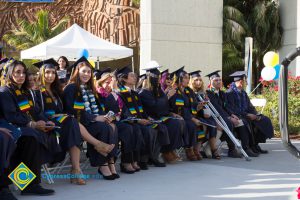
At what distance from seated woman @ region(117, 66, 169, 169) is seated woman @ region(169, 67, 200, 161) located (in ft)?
2.13

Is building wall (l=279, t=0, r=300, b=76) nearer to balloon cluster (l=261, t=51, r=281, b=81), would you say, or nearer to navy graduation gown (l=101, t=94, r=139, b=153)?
Result: balloon cluster (l=261, t=51, r=281, b=81)

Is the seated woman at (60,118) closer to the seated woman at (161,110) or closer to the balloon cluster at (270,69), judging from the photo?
the seated woman at (161,110)

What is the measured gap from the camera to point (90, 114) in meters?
6.24

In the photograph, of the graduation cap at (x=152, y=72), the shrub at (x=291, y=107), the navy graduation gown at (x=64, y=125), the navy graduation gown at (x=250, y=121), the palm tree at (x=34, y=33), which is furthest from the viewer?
the palm tree at (x=34, y=33)

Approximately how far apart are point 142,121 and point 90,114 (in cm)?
109

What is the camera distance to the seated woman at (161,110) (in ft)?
24.7

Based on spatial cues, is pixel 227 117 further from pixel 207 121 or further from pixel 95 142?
pixel 95 142

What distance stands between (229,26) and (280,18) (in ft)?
8.63

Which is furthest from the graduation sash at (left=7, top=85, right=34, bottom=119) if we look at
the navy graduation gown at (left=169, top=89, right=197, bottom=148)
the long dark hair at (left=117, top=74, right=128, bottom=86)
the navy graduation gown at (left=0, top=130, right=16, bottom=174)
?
the navy graduation gown at (left=169, top=89, right=197, bottom=148)

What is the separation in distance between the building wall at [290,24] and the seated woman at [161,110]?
12664 mm

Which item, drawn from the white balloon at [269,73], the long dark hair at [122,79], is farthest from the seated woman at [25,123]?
the white balloon at [269,73]

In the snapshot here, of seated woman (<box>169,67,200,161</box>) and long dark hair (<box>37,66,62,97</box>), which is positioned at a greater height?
long dark hair (<box>37,66,62,97</box>)

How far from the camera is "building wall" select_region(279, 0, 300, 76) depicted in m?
19.5

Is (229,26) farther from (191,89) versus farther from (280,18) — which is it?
(191,89)
